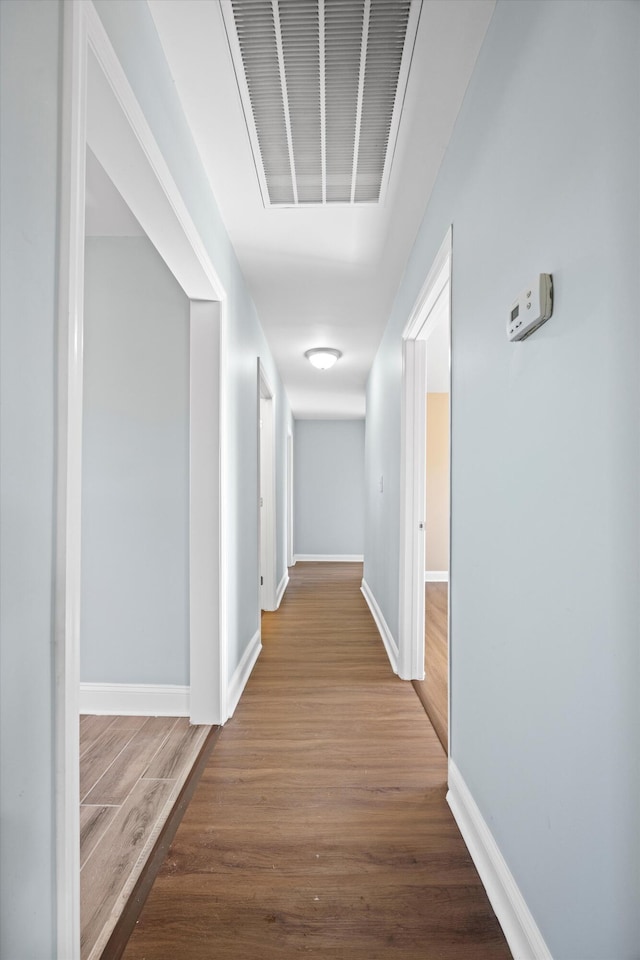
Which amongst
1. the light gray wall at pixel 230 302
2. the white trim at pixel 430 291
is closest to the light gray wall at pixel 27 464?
the light gray wall at pixel 230 302

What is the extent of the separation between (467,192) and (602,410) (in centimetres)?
117

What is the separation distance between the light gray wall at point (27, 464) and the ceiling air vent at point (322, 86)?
29.2 inches

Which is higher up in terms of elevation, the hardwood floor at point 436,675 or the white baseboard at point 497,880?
the white baseboard at point 497,880

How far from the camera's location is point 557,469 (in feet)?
3.39

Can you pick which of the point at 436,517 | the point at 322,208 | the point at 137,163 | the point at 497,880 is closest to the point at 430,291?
the point at 322,208

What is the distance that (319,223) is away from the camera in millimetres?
2424

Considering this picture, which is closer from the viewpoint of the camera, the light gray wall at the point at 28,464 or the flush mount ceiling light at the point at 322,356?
the light gray wall at the point at 28,464

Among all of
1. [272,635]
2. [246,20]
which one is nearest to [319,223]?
[246,20]

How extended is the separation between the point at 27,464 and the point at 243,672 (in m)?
2.43

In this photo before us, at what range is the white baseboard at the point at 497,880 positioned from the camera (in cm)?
114

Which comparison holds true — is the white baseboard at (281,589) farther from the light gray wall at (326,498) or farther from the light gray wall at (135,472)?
the light gray wall at (135,472)

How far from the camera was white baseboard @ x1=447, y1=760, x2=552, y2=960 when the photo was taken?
1.14 meters

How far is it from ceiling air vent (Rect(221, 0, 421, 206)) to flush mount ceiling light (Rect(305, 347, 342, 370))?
2336 mm

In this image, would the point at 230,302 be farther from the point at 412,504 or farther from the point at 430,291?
the point at 412,504
